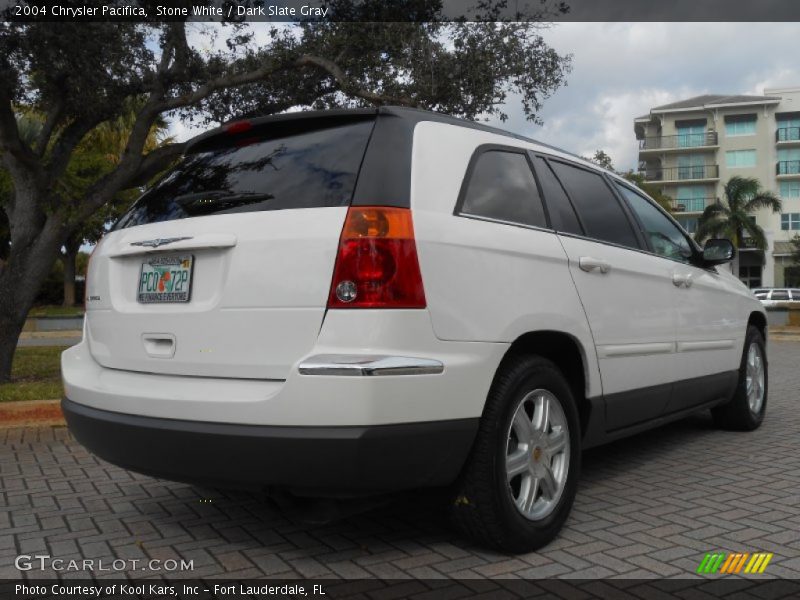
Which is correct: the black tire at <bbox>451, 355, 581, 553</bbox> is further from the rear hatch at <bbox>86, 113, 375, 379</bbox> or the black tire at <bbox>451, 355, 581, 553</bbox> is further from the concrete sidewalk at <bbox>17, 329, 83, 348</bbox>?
the concrete sidewalk at <bbox>17, 329, 83, 348</bbox>

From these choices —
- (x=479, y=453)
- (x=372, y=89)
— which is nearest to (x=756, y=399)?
(x=479, y=453)

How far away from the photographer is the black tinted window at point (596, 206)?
4.05 meters

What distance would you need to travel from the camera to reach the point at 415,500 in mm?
3113

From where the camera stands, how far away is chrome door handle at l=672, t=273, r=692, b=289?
15.4 ft

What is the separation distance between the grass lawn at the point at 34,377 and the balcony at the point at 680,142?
5493 centimetres

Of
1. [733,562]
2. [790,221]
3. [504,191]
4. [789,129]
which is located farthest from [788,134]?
[733,562]

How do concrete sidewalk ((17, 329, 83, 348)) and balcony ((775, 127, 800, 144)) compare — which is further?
balcony ((775, 127, 800, 144))

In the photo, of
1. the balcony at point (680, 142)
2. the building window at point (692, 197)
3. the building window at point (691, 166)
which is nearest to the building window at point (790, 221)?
the building window at point (692, 197)

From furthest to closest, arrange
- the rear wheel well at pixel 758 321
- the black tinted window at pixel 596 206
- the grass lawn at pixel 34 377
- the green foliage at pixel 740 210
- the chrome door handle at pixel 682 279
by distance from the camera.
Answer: the green foliage at pixel 740 210, the grass lawn at pixel 34 377, the rear wheel well at pixel 758 321, the chrome door handle at pixel 682 279, the black tinted window at pixel 596 206

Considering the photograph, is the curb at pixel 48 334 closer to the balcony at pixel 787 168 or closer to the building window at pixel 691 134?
the building window at pixel 691 134

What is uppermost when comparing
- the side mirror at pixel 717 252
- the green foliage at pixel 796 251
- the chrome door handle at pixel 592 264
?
the green foliage at pixel 796 251

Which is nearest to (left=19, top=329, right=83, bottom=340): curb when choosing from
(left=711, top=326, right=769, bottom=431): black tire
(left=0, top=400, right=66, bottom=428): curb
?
(left=0, top=400, right=66, bottom=428): curb

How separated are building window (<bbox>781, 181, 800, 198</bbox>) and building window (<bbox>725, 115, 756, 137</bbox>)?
14.8 feet

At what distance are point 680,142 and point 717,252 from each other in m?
58.9
